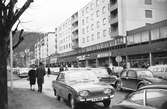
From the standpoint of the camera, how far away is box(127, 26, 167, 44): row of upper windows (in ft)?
127

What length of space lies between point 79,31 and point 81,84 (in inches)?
2669

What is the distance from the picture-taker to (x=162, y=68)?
17.5 m

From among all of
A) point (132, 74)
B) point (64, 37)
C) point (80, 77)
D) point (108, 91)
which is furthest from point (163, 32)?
point (64, 37)

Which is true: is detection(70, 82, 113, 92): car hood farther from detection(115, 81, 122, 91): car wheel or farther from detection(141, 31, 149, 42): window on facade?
detection(141, 31, 149, 42): window on facade

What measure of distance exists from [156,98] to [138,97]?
0.54 m

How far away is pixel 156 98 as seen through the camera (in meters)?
4.61

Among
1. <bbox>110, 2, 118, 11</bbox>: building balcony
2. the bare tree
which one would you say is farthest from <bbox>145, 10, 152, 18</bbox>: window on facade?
the bare tree

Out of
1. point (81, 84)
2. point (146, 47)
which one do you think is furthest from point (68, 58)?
point (81, 84)

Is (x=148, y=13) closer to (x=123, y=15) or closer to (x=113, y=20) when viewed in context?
(x=123, y=15)

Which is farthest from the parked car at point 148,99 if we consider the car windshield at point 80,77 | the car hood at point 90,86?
the car windshield at point 80,77

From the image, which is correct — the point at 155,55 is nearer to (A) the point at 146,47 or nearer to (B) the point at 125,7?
(A) the point at 146,47

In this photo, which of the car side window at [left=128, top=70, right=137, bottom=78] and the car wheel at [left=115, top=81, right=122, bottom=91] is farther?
the car wheel at [left=115, top=81, right=122, bottom=91]

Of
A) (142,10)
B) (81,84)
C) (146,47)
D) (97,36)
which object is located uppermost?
(142,10)

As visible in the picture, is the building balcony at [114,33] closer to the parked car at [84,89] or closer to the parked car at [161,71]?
the parked car at [161,71]
